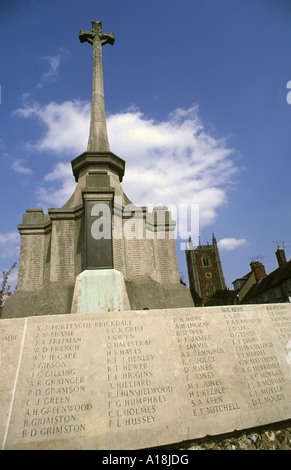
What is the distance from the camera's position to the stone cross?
9.27 meters

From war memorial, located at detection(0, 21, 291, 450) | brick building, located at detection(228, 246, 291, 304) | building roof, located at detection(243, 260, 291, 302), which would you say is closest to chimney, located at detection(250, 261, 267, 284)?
brick building, located at detection(228, 246, 291, 304)

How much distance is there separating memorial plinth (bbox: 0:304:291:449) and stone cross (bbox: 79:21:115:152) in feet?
23.3

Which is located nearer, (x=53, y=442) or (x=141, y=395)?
(x=53, y=442)

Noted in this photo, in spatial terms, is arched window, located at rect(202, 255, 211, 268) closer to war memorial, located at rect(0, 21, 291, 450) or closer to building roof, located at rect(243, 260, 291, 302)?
building roof, located at rect(243, 260, 291, 302)

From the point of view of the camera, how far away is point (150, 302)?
6.57m

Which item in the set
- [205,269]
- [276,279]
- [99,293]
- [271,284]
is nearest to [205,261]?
[205,269]

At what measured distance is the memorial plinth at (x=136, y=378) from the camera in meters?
2.62

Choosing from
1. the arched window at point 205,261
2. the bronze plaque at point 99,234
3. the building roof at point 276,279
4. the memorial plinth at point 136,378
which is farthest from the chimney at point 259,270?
the arched window at point 205,261

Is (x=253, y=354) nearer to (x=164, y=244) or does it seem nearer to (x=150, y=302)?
(x=150, y=302)

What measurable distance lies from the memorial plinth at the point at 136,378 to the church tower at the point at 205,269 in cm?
7557

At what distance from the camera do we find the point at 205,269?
81562 millimetres

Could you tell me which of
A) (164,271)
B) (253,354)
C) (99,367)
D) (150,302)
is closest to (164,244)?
(164,271)

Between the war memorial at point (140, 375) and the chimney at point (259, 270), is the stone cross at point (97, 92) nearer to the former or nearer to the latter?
the war memorial at point (140, 375)

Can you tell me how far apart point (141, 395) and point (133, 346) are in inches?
23.2
